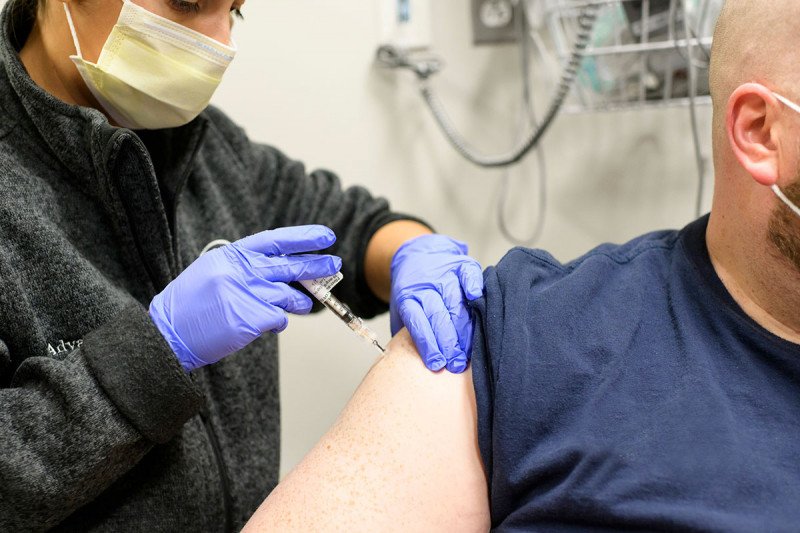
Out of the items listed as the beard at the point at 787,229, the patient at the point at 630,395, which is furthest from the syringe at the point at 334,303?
the beard at the point at 787,229

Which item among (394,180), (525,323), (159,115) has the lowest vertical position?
(394,180)

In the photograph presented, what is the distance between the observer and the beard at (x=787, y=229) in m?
0.80

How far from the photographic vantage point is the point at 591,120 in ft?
5.63

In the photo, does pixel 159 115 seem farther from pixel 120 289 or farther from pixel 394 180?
pixel 394 180

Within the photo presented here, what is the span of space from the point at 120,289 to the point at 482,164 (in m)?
0.93

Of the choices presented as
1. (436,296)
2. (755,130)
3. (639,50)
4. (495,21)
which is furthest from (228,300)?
(495,21)

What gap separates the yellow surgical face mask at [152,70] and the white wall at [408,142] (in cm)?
52

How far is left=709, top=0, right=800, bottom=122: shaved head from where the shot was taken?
2.60 feet

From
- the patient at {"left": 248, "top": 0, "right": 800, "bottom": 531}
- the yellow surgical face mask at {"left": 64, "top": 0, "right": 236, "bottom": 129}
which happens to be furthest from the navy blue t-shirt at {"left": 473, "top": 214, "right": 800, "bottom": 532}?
the yellow surgical face mask at {"left": 64, "top": 0, "right": 236, "bottom": 129}

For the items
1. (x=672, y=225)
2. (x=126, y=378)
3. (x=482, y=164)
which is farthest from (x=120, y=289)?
(x=672, y=225)

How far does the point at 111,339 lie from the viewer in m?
0.86

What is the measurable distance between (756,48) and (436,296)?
49 cm

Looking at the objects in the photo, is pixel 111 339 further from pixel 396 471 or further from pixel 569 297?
pixel 569 297

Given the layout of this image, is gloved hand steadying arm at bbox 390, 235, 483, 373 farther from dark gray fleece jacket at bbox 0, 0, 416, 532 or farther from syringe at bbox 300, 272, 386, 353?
dark gray fleece jacket at bbox 0, 0, 416, 532
